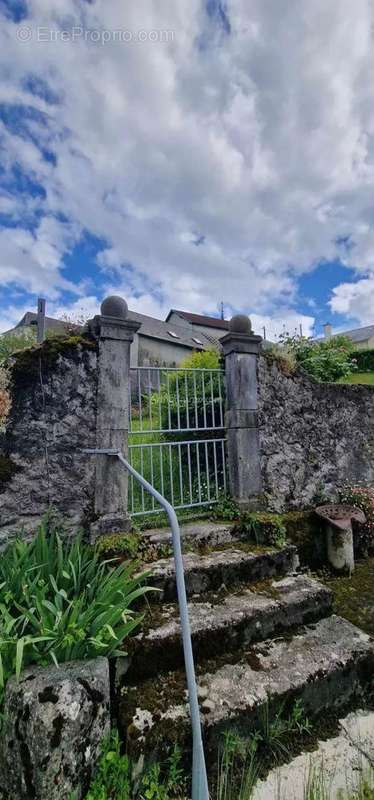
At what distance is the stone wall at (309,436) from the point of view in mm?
3730

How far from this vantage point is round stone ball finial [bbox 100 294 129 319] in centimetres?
290

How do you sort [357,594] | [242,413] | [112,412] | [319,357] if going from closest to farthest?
[112,412]
[357,594]
[242,413]
[319,357]

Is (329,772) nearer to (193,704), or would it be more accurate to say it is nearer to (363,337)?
(193,704)

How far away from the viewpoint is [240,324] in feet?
11.9

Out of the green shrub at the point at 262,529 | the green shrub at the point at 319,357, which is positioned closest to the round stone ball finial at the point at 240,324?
the green shrub at the point at 319,357

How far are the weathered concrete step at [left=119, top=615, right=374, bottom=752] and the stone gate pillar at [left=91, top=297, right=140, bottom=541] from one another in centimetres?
122

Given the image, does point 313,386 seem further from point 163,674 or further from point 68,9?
point 68,9

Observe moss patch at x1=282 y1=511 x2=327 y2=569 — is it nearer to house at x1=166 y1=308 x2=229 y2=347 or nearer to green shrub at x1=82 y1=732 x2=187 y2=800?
green shrub at x1=82 y1=732 x2=187 y2=800

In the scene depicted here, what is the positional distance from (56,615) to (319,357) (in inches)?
182

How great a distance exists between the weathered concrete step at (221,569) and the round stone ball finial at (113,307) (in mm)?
2025

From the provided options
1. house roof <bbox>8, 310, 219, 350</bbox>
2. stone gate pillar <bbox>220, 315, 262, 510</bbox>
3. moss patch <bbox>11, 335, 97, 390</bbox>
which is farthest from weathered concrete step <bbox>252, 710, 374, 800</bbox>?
house roof <bbox>8, 310, 219, 350</bbox>

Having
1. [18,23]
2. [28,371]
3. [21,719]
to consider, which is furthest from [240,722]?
[18,23]

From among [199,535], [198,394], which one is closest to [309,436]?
[198,394]

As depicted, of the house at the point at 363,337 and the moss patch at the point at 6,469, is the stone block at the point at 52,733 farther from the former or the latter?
the house at the point at 363,337
